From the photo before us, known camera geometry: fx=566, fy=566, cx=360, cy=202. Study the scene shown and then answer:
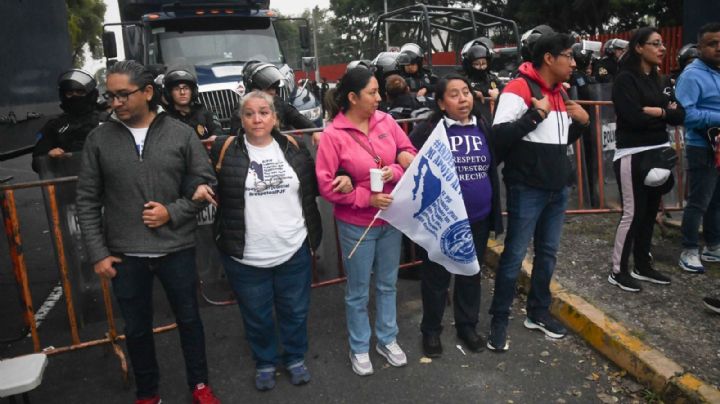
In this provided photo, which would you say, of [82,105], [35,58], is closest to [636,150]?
[82,105]

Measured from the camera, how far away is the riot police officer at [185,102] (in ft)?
17.5

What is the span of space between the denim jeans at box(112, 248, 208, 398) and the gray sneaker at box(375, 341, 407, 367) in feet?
3.96

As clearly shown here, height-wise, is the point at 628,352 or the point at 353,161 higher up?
the point at 353,161

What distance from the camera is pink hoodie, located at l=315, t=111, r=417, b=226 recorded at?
343cm

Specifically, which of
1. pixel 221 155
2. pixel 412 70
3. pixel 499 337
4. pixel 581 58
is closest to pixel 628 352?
pixel 499 337

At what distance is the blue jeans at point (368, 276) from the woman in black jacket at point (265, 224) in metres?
0.25

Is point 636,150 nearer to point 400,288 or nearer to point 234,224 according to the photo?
point 400,288

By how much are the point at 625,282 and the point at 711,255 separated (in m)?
1.19

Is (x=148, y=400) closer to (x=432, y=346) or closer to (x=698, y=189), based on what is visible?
(x=432, y=346)

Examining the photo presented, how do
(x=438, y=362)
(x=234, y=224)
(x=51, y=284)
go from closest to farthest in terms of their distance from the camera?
Result: (x=234, y=224) → (x=438, y=362) → (x=51, y=284)

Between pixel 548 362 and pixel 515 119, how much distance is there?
64.9 inches

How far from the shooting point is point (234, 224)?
3355 millimetres

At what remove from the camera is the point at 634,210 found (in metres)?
4.44

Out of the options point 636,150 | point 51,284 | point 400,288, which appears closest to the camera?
point 636,150
